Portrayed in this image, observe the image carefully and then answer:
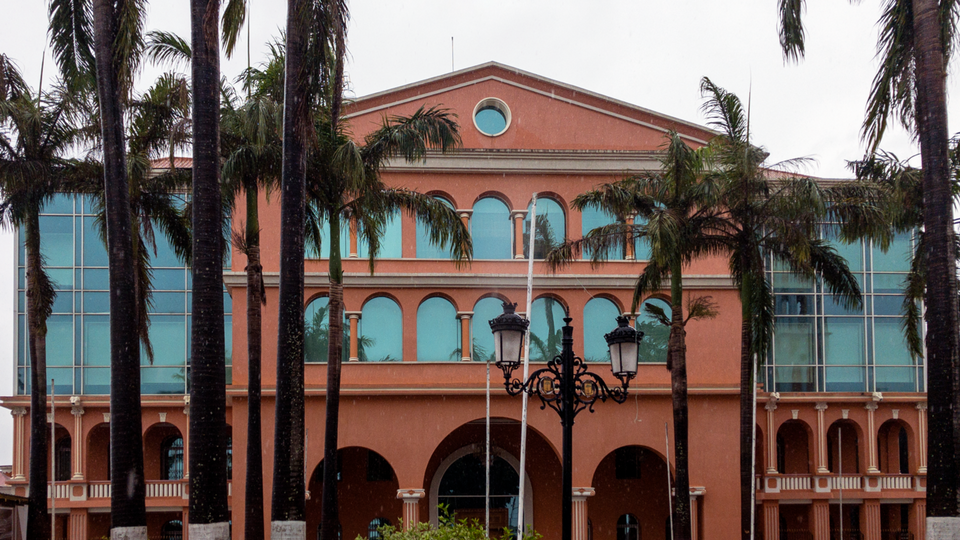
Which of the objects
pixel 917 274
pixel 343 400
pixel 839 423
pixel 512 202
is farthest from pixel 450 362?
pixel 839 423

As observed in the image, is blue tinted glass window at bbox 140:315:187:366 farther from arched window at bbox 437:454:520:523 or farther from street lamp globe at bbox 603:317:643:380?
street lamp globe at bbox 603:317:643:380

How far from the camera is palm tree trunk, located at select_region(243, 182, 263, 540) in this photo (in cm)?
1822

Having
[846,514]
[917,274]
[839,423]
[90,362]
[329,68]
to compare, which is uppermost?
[329,68]

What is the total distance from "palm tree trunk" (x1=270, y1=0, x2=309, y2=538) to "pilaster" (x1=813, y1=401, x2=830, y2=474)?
21377 millimetres

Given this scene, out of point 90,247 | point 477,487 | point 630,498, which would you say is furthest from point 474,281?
point 90,247

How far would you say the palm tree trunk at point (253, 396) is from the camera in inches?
717

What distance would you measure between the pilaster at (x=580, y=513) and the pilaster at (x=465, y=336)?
4.68 metres

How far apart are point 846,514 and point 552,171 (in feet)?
51.3

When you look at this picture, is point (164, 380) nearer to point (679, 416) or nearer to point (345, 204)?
point (345, 204)

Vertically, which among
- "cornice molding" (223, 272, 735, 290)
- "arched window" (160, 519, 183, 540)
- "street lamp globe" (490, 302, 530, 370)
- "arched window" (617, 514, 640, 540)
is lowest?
"arched window" (160, 519, 183, 540)

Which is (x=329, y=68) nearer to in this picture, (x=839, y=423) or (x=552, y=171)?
(x=552, y=171)

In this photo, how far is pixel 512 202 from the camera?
27625 millimetres

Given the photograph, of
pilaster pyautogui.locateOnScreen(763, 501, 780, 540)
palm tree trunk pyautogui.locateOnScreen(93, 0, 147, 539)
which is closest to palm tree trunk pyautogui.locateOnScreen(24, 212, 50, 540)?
palm tree trunk pyautogui.locateOnScreen(93, 0, 147, 539)

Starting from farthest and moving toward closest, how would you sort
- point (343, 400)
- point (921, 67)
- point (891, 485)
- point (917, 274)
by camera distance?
point (891, 485) → point (343, 400) → point (917, 274) → point (921, 67)
